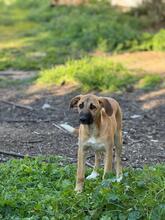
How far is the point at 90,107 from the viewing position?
599cm

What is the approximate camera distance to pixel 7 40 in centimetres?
1816

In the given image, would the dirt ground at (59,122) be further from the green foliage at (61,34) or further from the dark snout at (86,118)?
the green foliage at (61,34)

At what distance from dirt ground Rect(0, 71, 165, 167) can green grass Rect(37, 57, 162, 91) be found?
9.7 inches

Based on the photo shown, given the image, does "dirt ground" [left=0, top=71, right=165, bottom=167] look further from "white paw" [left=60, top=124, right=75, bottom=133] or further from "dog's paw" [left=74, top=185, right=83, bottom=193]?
"dog's paw" [left=74, top=185, right=83, bottom=193]

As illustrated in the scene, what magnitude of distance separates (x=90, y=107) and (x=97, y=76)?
19.1 feet

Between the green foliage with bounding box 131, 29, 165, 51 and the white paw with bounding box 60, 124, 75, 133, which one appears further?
the green foliage with bounding box 131, 29, 165, 51

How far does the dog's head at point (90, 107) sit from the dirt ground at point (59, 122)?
1644 mm

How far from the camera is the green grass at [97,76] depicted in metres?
11.7

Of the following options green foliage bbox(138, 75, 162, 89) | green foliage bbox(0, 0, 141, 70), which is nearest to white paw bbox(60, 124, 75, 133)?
green foliage bbox(138, 75, 162, 89)

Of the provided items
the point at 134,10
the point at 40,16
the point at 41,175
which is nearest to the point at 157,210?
the point at 41,175

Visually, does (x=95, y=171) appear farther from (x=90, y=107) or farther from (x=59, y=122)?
(x=59, y=122)

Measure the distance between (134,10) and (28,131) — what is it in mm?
11761

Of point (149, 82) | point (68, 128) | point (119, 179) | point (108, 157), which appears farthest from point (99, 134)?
point (149, 82)

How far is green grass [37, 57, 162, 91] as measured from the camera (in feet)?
38.3
